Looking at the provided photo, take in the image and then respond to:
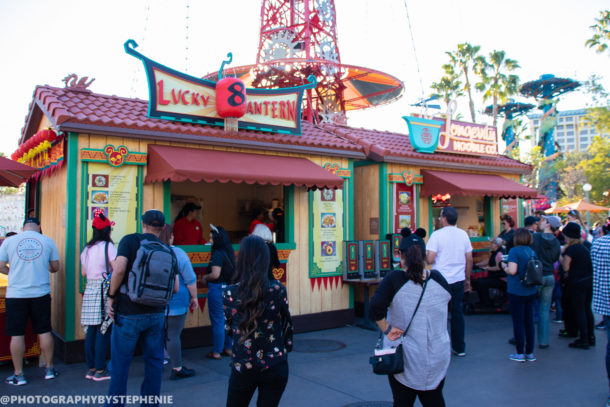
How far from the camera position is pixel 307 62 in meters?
17.1

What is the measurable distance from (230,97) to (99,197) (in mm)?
2498

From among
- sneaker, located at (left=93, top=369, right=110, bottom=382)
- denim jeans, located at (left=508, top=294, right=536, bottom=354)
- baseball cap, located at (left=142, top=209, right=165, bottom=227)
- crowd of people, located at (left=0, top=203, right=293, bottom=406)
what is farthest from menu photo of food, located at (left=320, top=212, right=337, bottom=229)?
baseball cap, located at (left=142, top=209, right=165, bottom=227)

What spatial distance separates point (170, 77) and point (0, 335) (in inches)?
165

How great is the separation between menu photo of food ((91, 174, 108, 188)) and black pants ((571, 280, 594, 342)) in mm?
6938

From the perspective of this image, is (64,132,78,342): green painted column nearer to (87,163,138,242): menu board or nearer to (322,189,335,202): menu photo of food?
A: (87,163,138,242): menu board

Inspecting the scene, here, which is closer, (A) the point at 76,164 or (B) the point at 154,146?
(A) the point at 76,164

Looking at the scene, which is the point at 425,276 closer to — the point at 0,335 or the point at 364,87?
the point at 0,335

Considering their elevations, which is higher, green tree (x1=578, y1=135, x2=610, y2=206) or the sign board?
green tree (x1=578, y1=135, x2=610, y2=206)

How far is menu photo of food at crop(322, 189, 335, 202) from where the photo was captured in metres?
8.97

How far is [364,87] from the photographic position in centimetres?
1914

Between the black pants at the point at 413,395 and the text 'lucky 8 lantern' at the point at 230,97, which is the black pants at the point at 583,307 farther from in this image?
the text 'lucky 8 lantern' at the point at 230,97

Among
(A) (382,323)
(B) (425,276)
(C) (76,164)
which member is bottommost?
(A) (382,323)

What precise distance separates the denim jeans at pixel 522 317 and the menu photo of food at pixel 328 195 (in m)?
3.67

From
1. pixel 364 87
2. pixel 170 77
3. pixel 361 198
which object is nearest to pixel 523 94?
pixel 364 87
